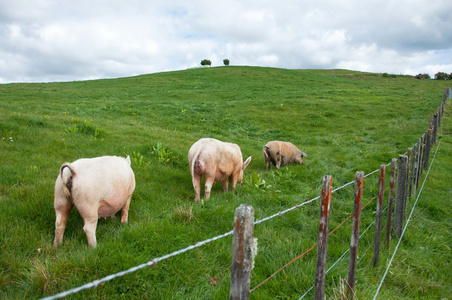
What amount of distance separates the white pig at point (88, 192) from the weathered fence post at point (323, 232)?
10.0 ft

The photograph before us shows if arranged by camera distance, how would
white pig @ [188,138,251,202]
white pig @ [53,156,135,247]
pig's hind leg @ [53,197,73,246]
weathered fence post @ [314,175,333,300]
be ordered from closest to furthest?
weathered fence post @ [314,175,333,300] → white pig @ [53,156,135,247] → pig's hind leg @ [53,197,73,246] → white pig @ [188,138,251,202]

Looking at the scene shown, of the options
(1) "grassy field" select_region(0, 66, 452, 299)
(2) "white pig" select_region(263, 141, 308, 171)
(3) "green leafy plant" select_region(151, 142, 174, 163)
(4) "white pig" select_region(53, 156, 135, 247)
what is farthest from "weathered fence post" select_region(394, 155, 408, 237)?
(3) "green leafy plant" select_region(151, 142, 174, 163)

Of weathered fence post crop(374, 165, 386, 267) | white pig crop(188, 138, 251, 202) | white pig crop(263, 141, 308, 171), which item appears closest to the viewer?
weathered fence post crop(374, 165, 386, 267)

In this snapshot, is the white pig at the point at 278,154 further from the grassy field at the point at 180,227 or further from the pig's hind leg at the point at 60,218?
the pig's hind leg at the point at 60,218

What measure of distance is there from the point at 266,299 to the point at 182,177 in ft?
16.0

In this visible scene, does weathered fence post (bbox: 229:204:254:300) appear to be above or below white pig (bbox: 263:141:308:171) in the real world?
above

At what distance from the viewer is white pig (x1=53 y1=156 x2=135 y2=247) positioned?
13.3 feet

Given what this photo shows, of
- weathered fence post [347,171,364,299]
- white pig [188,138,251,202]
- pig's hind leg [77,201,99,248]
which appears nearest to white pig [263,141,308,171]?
white pig [188,138,251,202]

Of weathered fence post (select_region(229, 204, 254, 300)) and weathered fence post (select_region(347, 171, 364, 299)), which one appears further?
weathered fence post (select_region(347, 171, 364, 299))

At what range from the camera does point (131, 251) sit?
3969mm

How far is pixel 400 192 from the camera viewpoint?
533 centimetres

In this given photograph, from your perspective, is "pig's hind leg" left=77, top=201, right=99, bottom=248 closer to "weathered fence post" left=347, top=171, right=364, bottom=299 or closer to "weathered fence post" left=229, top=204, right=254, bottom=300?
"weathered fence post" left=229, top=204, right=254, bottom=300

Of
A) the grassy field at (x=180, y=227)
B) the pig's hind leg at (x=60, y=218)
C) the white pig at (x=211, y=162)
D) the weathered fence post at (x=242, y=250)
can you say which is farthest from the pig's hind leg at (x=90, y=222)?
the weathered fence post at (x=242, y=250)

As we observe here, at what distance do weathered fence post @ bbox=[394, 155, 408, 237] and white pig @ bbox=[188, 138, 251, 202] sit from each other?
3.53 meters
